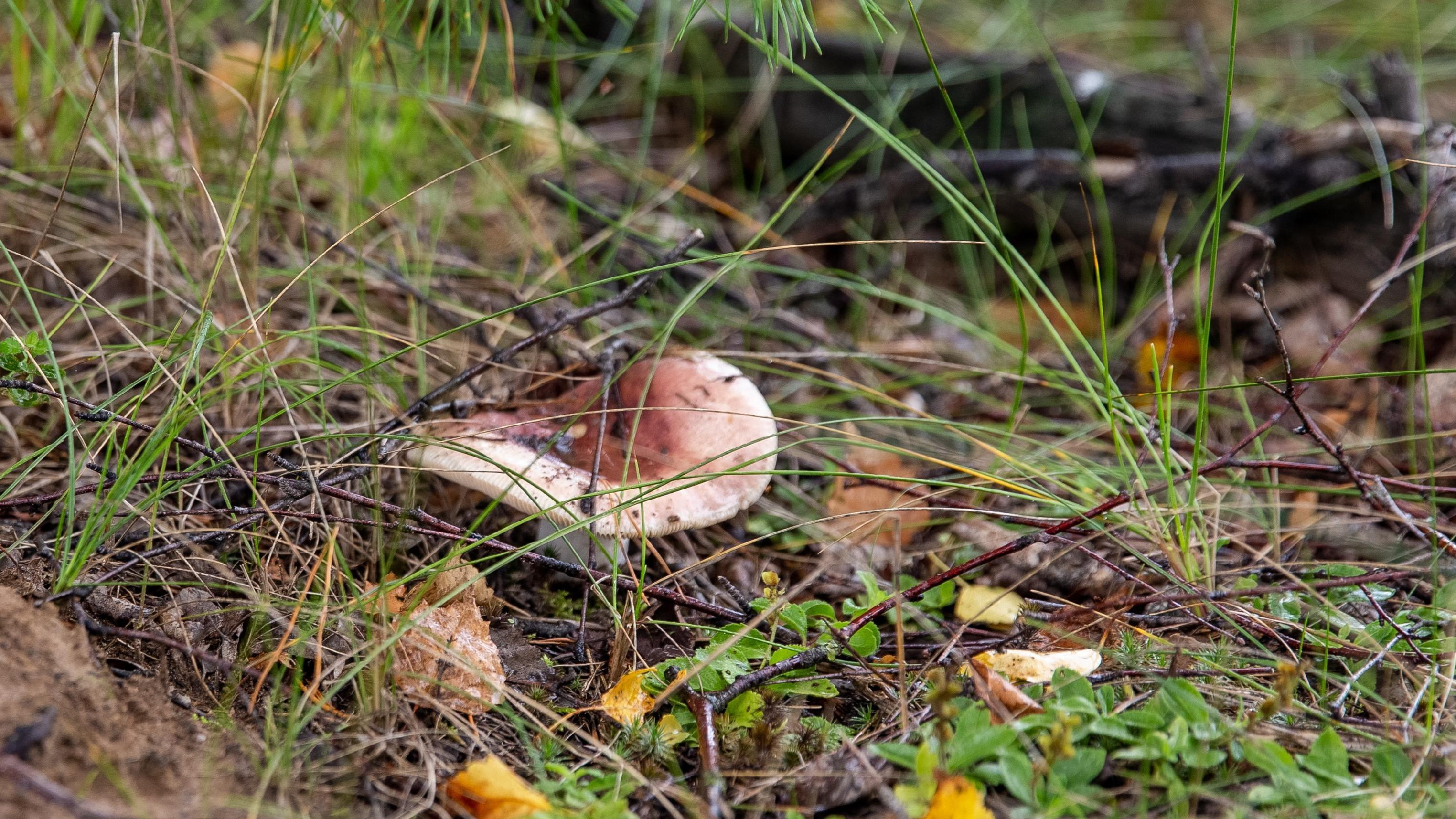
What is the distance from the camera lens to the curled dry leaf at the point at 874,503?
1.94m

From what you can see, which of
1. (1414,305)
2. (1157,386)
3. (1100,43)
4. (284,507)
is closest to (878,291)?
(1157,386)

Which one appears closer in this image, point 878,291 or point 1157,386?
point 1157,386

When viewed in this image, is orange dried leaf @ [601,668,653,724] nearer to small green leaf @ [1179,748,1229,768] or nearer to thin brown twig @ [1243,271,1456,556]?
small green leaf @ [1179,748,1229,768]

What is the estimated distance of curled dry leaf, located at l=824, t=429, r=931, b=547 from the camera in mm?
1941

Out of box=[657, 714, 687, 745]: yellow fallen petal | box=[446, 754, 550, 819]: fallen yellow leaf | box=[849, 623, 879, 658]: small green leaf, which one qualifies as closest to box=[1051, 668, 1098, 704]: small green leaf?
box=[849, 623, 879, 658]: small green leaf

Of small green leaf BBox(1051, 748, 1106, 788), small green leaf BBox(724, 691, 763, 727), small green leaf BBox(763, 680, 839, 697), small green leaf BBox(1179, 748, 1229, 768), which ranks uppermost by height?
small green leaf BBox(1179, 748, 1229, 768)

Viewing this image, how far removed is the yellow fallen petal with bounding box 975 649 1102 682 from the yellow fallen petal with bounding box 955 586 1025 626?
244mm

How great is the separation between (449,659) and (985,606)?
36.3 inches

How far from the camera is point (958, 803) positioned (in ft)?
3.67

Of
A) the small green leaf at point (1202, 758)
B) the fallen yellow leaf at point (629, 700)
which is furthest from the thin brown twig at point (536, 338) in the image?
the small green leaf at point (1202, 758)

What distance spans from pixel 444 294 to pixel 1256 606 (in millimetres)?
1812

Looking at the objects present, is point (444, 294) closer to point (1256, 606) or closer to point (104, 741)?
point (104, 741)

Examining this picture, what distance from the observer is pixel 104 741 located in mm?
1147

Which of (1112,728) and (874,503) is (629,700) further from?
(874,503)
